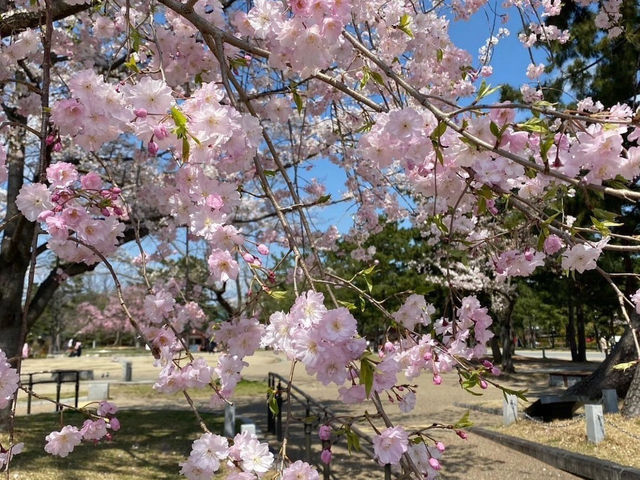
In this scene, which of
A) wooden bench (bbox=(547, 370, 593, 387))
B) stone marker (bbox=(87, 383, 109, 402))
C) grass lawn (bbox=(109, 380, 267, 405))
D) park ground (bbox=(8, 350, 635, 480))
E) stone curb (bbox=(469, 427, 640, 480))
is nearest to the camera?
stone curb (bbox=(469, 427, 640, 480))

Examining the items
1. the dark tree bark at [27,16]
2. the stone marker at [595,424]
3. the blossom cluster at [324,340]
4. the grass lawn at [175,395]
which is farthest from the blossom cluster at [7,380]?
the grass lawn at [175,395]

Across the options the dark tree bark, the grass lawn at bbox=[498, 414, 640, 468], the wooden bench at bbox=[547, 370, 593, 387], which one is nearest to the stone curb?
the grass lawn at bbox=[498, 414, 640, 468]

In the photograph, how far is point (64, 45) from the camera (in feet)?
19.2

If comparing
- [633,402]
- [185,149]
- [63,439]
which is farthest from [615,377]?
[185,149]

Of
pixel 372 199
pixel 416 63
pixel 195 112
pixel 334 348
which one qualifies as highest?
pixel 416 63

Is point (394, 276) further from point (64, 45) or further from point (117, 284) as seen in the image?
point (117, 284)

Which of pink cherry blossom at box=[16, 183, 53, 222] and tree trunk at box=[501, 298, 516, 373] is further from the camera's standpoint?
tree trunk at box=[501, 298, 516, 373]

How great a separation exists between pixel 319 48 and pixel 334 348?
102 centimetres

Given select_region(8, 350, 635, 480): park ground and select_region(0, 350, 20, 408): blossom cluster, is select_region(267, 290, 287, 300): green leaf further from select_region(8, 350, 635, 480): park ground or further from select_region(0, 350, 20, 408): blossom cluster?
select_region(8, 350, 635, 480): park ground

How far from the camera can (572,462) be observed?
5.33 m

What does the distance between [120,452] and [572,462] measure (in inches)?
202

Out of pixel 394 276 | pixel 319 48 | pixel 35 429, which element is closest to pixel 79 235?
pixel 319 48

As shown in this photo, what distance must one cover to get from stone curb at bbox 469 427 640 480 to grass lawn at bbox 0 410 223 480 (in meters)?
3.96

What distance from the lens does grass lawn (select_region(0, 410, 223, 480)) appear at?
524 centimetres
